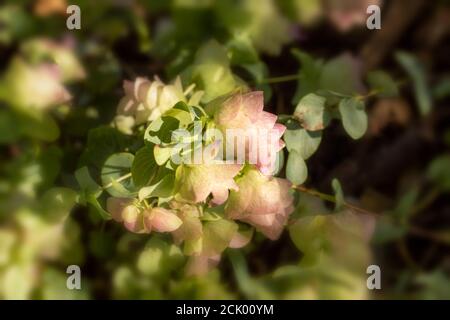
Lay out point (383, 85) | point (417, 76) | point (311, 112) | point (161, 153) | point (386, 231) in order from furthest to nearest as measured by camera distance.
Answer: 1. point (417, 76)
2. point (386, 231)
3. point (383, 85)
4. point (311, 112)
5. point (161, 153)

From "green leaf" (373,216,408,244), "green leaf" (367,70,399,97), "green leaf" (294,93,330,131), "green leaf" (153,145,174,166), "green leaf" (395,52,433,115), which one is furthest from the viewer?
"green leaf" (395,52,433,115)

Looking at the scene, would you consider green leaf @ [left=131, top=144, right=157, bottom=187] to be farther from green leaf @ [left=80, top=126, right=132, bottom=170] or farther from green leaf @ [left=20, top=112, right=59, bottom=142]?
green leaf @ [left=20, top=112, right=59, bottom=142]

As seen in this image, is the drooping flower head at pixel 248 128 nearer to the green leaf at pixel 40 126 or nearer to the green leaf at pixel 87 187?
the green leaf at pixel 87 187

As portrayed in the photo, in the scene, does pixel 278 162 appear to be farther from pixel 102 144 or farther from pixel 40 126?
pixel 40 126

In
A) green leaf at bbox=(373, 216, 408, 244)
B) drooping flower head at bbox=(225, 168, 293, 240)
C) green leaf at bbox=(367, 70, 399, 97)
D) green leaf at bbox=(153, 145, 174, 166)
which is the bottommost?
drooping flower head at bbox=(225, 168, 293, 240)

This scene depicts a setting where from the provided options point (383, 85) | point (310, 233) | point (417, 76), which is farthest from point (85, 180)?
point (417, 76)

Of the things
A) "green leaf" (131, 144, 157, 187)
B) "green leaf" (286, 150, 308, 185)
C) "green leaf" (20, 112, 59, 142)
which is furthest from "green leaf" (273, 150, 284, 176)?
"green leaf" (20, 112, 59, 142)
